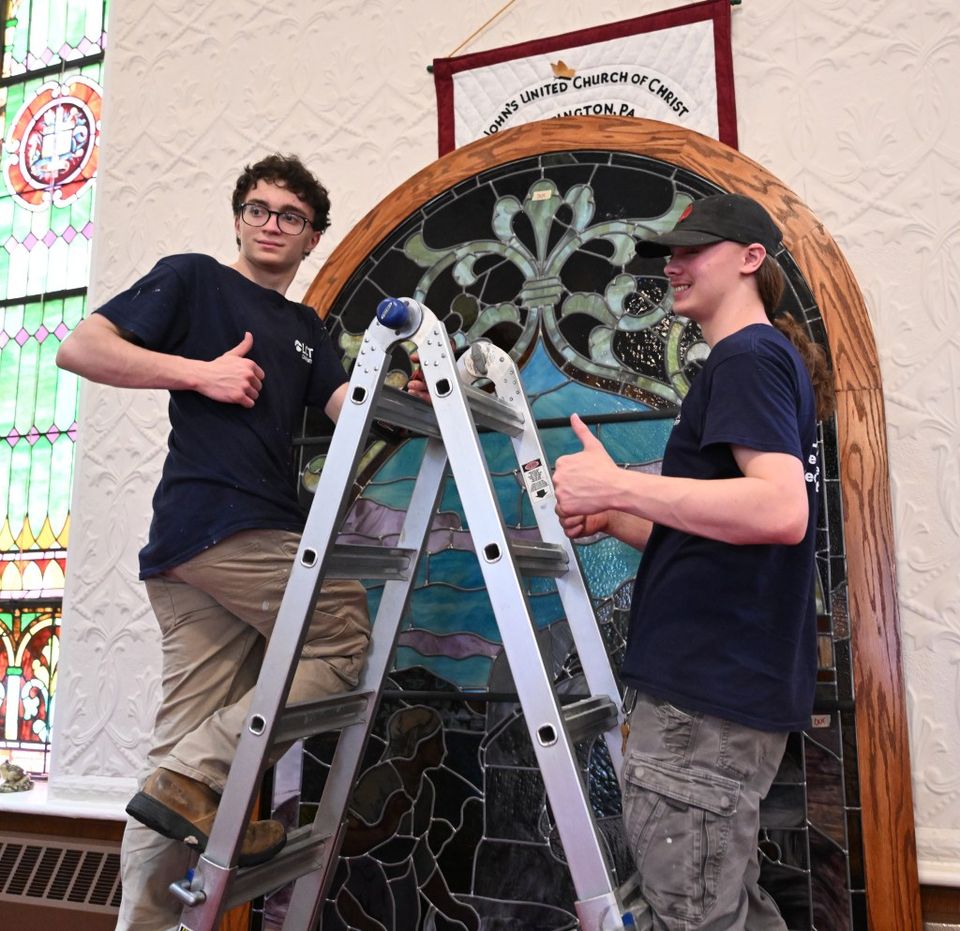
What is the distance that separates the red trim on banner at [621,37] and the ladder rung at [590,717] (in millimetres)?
1208

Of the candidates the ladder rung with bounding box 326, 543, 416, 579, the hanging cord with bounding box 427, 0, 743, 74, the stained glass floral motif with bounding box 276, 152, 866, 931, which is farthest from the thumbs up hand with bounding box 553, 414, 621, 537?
the hanging cord with bounding box 427, 0, 743, 74

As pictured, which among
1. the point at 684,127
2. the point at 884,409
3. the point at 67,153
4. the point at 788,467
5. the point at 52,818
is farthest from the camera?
the point at 67,153

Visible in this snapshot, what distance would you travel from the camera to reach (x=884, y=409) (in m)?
1.78

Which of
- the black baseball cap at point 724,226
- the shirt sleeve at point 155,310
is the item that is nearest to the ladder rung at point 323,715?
the shirt sleeve at point 155,310

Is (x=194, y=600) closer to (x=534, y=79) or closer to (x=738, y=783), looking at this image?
(x=738, y=783)

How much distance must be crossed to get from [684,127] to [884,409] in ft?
2.41

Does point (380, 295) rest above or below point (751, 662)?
above

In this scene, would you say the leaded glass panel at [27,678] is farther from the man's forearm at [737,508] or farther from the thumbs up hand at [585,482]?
the man's forearm at [737,508]

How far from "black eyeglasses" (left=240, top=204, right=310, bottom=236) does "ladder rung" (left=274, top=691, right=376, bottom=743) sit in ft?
2.81

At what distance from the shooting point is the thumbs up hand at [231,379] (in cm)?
152

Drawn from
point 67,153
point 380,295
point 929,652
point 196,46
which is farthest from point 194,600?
point 67,153

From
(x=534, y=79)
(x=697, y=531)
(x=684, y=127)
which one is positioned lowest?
(x=697, y=531)

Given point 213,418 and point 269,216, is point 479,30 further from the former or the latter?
point 213,418

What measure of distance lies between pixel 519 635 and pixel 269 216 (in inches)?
37.1
